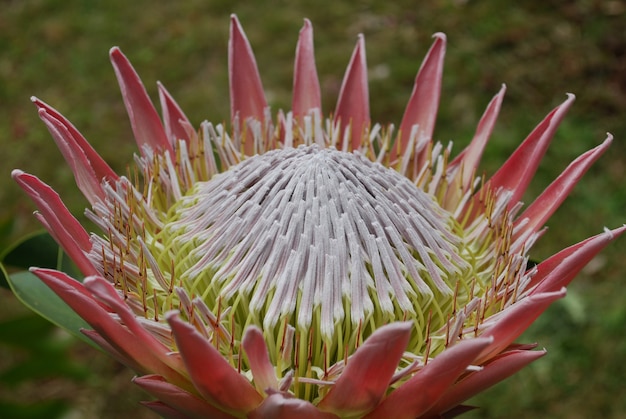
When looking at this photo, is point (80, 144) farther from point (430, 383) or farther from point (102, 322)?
point (430, 383)

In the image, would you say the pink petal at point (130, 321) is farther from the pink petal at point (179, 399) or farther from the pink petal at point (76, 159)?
the pink petal at point (76, 159)

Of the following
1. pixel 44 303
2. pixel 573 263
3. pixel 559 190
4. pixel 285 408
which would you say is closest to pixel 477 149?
pixel 559 190

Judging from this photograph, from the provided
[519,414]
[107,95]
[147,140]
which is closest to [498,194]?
[147,140]

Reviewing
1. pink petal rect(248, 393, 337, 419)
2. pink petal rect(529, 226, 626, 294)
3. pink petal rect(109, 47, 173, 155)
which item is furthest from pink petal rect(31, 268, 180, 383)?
pink petal rect(529, 226, 626, 294)

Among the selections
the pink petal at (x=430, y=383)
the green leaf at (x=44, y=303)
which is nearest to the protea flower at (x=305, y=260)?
the pink petal at (x=430, y=383)

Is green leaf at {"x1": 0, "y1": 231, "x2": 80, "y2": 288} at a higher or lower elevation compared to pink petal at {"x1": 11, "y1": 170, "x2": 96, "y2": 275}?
lower

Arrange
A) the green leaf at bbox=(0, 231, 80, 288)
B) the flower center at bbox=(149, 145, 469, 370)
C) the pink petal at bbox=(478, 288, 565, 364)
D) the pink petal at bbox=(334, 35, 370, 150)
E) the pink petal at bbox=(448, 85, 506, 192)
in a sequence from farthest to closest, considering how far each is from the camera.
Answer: the pink petal at bbox=(334, 35, 370, 150), the pink petal at bbox=(448, 85, 506, 192), the green leaf at bbox=(0, 231, 80, 288), the flower center at bbox=(149, 145, 469, 370), the pink petal at bbox=(478, 288, 565, 364)

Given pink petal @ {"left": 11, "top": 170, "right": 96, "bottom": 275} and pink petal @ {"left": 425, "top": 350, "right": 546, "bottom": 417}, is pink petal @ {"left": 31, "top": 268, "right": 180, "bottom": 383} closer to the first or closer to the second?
pink petal @ {"left": 11, "top": 170, "right": 96, "bottom": 275}
